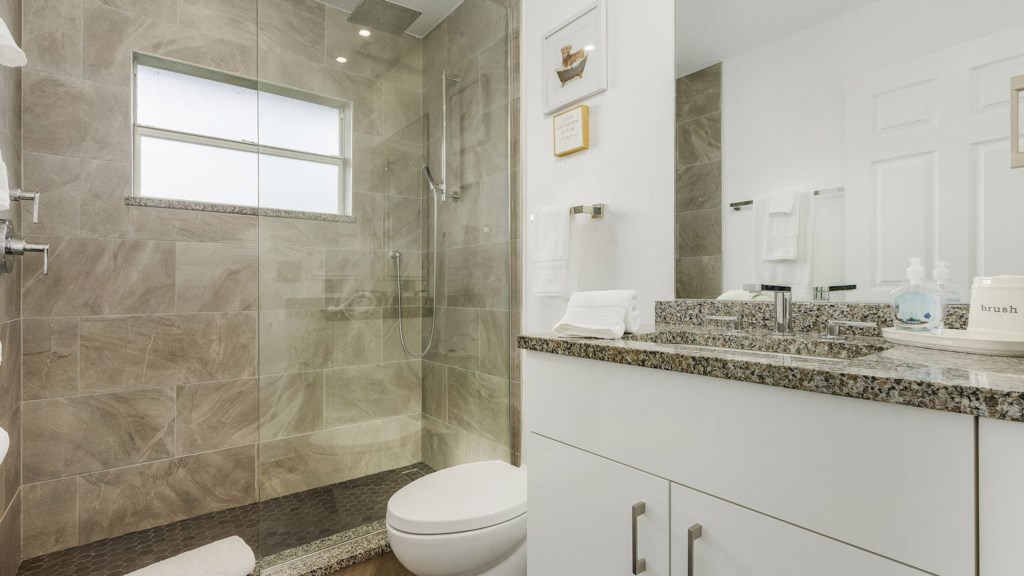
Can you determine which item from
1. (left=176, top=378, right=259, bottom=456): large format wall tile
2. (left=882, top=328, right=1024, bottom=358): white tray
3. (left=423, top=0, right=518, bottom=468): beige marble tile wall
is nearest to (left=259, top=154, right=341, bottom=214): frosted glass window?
(left=423, top=0, right=518, bottom=468): beige marble tile wall

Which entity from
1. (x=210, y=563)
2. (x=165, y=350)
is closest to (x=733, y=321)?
(x=210, y=563)

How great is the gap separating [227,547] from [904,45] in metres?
2.51

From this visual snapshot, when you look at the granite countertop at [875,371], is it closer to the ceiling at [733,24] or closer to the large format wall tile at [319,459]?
the ceiling at [733,24]

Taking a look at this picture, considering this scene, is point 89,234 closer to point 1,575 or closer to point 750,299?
point 1,575

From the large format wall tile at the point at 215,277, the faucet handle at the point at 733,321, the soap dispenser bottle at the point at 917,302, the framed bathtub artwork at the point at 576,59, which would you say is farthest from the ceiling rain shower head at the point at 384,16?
the soap dispenser bottle at the point at 917,302

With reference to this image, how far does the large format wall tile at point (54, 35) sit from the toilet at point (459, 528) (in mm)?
2115

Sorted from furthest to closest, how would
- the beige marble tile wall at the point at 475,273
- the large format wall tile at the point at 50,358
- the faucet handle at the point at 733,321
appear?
the beige marble tile wall at the point at 475,273 → the large format wall tile at the point at 50,358 → the faucet handle at the point at 733,321

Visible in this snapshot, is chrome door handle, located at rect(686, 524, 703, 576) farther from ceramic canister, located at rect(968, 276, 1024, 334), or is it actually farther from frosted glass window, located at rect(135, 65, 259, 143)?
frosted glass window, located at rect(135, 65, 259, 143)

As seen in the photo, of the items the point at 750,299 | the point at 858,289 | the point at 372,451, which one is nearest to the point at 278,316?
the point at 372,451

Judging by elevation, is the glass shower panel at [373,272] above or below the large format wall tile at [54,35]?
below

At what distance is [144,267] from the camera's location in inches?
79.4

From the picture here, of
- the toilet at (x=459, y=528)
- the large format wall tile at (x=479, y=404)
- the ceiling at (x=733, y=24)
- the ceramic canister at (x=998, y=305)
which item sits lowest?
the toilet at (x=459, y=528)

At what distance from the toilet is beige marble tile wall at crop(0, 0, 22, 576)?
1.32 metres

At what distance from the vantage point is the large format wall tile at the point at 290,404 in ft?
5.65
